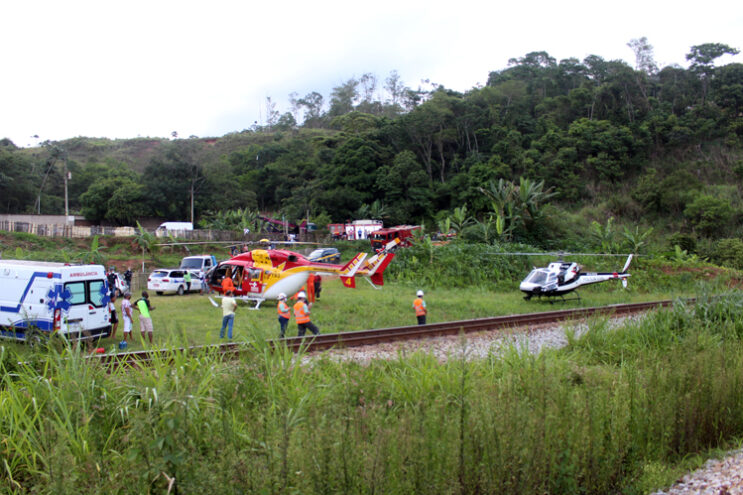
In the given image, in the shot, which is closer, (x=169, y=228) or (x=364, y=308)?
(x=364, y=308)

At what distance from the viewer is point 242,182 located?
61750 millimetres

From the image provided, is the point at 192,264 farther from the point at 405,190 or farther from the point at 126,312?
the point at 405,190

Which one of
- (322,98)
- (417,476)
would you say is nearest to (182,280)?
(417,476)

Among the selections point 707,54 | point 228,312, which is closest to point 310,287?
point 228,312

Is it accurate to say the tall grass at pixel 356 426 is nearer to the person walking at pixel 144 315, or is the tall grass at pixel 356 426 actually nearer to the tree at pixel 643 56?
the person walking at pixel 144 315

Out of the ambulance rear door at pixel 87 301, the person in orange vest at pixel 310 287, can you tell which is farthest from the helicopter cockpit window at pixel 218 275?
the ambulance rear door at pixel 87 301

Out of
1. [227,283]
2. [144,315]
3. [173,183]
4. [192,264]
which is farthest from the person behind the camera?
[173,183]

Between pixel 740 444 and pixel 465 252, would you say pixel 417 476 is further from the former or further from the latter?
pixel 465 252

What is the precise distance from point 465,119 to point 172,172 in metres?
30.8

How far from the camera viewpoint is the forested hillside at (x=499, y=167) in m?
44.7

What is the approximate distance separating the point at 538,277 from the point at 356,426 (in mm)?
16536

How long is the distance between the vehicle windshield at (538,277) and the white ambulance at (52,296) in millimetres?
14651

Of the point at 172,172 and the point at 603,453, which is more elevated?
the point at 172,172

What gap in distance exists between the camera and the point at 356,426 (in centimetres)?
443
